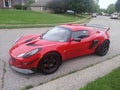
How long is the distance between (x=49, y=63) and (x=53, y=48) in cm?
43

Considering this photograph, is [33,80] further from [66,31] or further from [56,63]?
[66,31]

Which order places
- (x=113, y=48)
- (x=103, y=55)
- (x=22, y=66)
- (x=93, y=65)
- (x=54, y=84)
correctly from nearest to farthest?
(x=54, y=84), (x=22, y=66), (x=93, y=65), (x=103, y=55), (x=113, y=48)

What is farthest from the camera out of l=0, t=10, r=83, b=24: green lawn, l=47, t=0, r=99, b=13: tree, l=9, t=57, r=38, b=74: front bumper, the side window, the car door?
l=47, t=0, r=99, b=13: tree

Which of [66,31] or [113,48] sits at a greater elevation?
[66,31]

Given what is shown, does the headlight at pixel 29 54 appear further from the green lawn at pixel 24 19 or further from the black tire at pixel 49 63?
the green lawn at pixel 24 19

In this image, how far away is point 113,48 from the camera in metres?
8.47

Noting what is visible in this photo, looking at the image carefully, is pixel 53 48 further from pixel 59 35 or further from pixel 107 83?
pixel 107 83

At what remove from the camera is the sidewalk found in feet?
14.4

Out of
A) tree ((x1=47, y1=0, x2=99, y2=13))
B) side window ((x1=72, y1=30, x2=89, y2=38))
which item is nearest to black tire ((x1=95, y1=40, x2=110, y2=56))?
side window ((x1=72, y1=30, x2=89, y2=38))

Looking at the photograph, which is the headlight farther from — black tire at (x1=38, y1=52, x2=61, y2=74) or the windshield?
the windshield

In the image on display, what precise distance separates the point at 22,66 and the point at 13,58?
395 mm

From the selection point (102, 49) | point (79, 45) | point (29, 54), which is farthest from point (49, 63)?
point (102, 49)

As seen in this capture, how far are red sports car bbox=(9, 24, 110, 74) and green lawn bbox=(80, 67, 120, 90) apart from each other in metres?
1.30

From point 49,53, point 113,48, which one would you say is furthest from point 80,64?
point 113,48
